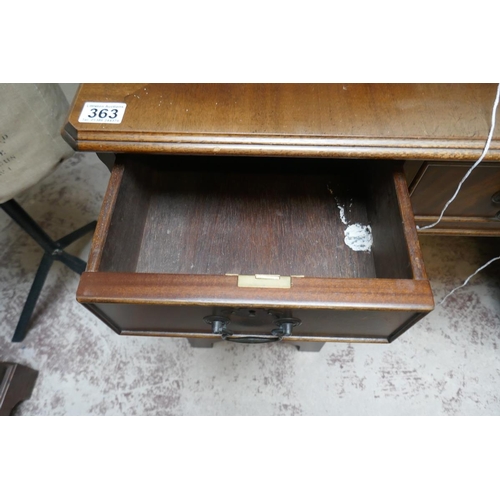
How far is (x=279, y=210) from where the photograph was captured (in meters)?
0.67

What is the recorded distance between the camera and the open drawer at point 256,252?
40 centimetres

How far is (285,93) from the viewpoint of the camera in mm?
481

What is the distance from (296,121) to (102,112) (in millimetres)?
268

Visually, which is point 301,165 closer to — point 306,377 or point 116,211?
point 116,211

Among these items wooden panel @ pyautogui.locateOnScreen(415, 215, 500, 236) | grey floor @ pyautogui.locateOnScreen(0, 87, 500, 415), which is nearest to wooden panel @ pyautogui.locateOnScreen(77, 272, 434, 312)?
wooden panel @ pyautogui.locateOnScreen(415, 215, 500, 236)

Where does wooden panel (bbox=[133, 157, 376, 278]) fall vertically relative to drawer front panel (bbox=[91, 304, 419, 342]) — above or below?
above

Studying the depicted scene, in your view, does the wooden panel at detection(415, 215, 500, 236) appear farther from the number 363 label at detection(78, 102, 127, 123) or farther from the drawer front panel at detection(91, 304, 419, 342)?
the number 363 label at detection(78, 102, 127, 123)

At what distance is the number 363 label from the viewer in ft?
1.53

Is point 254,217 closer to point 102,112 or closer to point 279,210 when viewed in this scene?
point 279,210

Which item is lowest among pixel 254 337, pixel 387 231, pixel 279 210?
pixel 254 337

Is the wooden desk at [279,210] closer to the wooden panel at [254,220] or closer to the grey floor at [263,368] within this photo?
the wooden panel at [254,220]

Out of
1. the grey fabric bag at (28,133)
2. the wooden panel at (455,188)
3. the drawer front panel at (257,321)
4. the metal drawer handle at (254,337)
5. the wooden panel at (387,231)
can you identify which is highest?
the grey fabric bag at (28,133)

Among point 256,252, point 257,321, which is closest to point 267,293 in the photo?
point 257,321

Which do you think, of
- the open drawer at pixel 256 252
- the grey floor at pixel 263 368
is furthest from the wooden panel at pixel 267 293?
the grey floor at pixel 263 368
